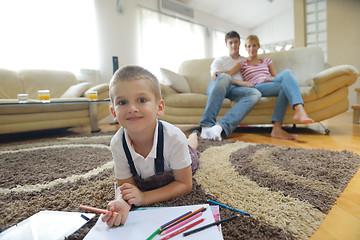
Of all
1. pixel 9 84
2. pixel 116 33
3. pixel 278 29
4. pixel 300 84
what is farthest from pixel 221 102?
pixel 278 29

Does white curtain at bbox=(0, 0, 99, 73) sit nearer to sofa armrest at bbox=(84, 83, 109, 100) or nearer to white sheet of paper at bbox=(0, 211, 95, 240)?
sofa armrest at bbox=(84, 83, 109, 100)

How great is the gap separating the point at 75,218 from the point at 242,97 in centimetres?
163

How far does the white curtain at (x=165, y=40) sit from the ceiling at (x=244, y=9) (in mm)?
529

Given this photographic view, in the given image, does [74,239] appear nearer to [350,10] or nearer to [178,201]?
[178,201]

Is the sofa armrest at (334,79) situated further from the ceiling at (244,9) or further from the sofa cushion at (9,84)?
the ceiling at (244,9)

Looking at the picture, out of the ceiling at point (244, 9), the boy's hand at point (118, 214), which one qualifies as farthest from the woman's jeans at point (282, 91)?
the ceiling at point (244, 9)

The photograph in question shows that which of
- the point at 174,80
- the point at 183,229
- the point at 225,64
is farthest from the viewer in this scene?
the point at 174,80

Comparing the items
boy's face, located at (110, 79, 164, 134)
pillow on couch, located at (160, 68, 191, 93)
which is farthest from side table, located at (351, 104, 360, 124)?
boy's face, located at (110, 79, 164, 134)

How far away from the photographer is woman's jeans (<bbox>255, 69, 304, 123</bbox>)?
172 cm

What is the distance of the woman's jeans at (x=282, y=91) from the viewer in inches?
67.6

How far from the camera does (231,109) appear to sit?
6.17ft

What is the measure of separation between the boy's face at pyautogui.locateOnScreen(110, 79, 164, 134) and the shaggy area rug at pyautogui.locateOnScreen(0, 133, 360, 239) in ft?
0.86

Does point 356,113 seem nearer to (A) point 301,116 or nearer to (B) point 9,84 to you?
(A) point 301,116

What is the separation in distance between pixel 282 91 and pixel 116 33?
9.60 ft
